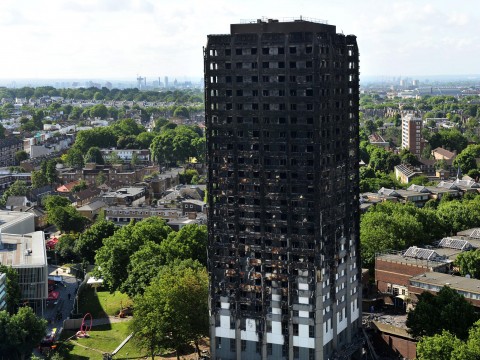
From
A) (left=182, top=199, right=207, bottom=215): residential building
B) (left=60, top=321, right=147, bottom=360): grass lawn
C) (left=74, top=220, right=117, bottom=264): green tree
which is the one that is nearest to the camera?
(left=60, top=321, right=147, bottom=360): grass lawn

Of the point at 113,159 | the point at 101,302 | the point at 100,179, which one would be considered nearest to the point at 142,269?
the point at 101,302

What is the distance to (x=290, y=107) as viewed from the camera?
62.3 metres

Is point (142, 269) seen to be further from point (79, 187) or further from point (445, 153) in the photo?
point (445, 153)

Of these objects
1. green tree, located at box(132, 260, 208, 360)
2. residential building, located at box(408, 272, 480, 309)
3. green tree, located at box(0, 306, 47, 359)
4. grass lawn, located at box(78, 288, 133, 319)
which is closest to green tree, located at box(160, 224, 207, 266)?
grass lawn, located at box(78, 288, 133, 319)

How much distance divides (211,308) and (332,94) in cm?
2309

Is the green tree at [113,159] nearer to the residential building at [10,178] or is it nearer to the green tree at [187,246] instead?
the residential building at [10,178]

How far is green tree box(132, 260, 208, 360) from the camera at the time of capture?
2697 inches

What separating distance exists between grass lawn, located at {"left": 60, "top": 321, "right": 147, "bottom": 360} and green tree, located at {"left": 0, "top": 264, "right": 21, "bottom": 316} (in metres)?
6.72

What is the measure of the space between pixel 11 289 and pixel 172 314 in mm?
22071

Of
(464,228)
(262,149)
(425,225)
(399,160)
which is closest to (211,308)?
(262,149)

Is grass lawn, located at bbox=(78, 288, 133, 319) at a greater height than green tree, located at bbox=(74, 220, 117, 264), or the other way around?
green tree, located at bbox=(74, 220, 117, 264)

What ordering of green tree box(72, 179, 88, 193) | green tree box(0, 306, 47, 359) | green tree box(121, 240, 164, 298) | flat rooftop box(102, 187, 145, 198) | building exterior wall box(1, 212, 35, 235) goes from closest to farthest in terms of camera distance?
1. green tree box(0, 306, 47, 359)
2. green tree box(121, 240, 164, 298)
3. building exterior wall box(1, 212, 35, 235)
4. flat rooftop box(102, 187, 145, 198)
5. green tree box(72, 179, 88, 193)

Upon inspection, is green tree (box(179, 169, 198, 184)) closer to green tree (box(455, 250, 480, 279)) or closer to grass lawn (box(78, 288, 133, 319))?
grass lawn (box(78, 288, 133, 319))

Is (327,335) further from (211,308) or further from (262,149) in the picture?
(262,149)
